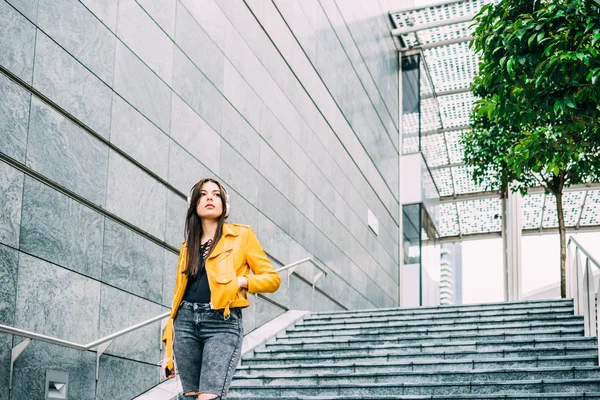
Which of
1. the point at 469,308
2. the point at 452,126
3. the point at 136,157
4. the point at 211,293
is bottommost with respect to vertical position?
the point at 211,293

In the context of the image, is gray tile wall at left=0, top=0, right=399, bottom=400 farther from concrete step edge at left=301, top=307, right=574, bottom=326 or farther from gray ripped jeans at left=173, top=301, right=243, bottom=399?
gray ripped jeans at left=173, top=301, right=243, bottom=399

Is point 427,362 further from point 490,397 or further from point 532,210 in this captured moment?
point 532,210

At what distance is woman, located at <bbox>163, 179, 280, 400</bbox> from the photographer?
344 centimetres

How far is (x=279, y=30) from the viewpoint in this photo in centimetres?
1307

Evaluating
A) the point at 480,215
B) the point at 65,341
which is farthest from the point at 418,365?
the point at 480,215

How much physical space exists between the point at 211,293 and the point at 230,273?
0.13m

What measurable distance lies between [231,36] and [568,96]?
5612 mm

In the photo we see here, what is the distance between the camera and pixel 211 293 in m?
3.50

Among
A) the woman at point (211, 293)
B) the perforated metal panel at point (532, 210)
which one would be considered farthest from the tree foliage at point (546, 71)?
the perforated metal panel at point (532, 210)

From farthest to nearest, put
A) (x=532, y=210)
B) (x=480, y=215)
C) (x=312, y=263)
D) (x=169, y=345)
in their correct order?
1. (x=480, y=215)
2. (x=532, y=210)
3. (x=312, y=263)
4. (x=169, y=345)

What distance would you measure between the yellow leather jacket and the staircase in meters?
3.46

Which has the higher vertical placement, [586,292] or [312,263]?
[312,263]

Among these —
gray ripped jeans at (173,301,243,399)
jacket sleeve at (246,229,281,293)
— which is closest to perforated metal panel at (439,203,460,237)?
jacket sleeve at (246,229,281,293)

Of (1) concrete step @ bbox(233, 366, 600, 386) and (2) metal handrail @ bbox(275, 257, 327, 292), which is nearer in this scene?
(1) concrete step @ bbox(233, 366, 600, 386)
